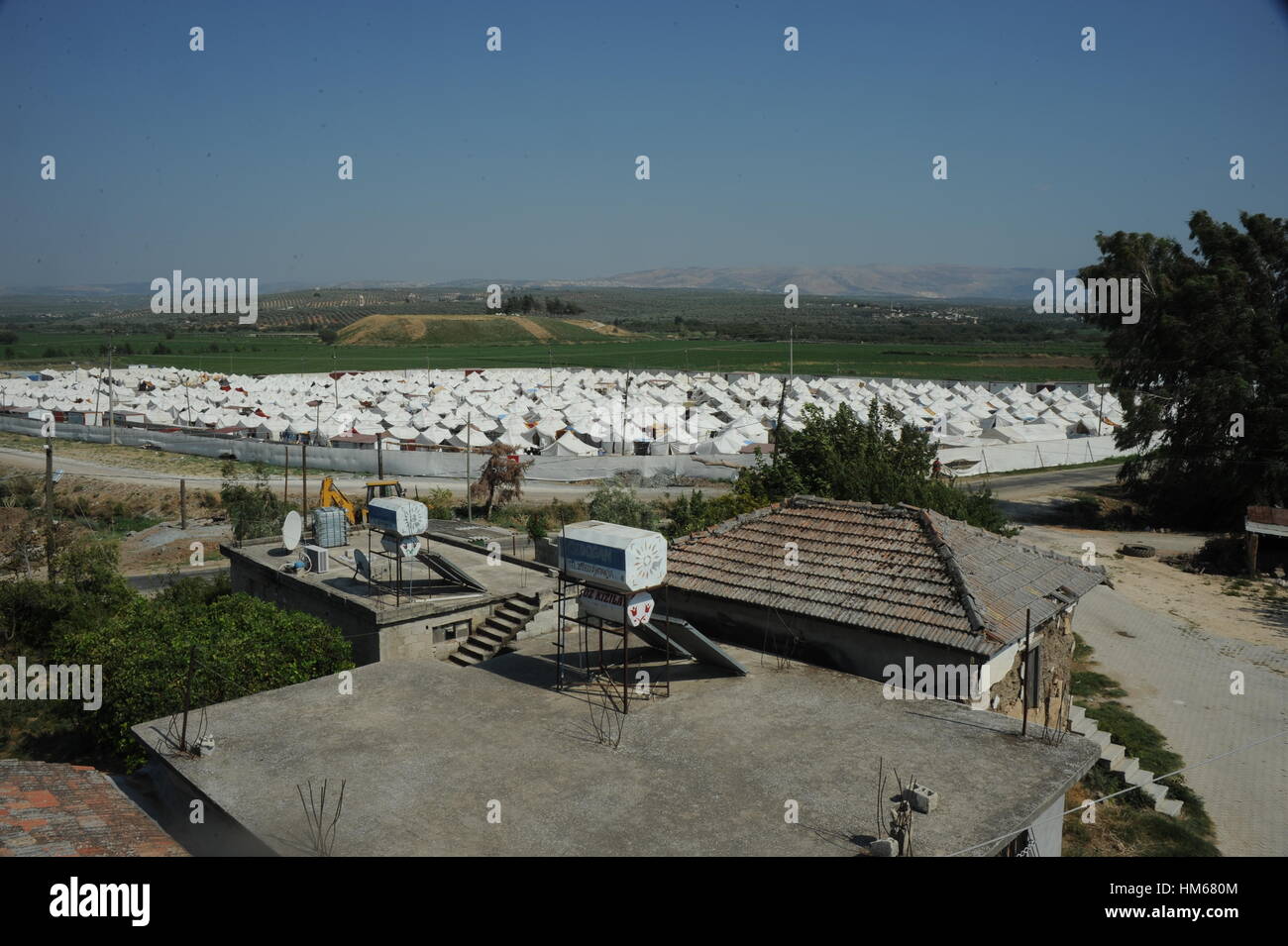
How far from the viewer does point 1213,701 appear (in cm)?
1902

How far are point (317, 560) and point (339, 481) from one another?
1104 inches

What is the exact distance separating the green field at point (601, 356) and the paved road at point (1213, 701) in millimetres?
79600

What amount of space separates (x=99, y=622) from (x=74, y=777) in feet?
29.9

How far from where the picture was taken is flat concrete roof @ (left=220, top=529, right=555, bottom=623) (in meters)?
15.1

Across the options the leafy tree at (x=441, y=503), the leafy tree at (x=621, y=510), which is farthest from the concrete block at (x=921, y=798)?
the leafy tree at (x=441, y=503)

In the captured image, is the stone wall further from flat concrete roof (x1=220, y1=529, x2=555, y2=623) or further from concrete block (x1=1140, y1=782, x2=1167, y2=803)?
flat concrete roof (x1=220, y1=529, x2=555, y2=623)

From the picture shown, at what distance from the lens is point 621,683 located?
11586 millimetres

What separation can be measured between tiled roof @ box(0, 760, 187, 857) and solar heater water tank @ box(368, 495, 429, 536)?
511 centimetres

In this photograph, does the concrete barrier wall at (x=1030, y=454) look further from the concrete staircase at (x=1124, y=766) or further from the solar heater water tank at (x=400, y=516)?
the solar heater water tank at (x=400, y=516)

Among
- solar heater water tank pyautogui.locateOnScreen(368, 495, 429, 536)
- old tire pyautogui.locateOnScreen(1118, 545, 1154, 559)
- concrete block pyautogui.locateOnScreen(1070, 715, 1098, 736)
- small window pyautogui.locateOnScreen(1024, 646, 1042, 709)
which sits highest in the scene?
solar heater water tank pyautogui.locateOnScreen(368, 495, 429, 536)

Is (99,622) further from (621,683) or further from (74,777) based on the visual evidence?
(621,683)

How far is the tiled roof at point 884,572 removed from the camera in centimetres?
1189

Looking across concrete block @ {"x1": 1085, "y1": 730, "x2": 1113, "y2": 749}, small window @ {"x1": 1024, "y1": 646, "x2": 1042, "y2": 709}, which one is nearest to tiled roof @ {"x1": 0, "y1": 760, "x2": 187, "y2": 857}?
small window @ {"x1": 1024, "y1": 646, "x2": 1042, "y2": 709}
